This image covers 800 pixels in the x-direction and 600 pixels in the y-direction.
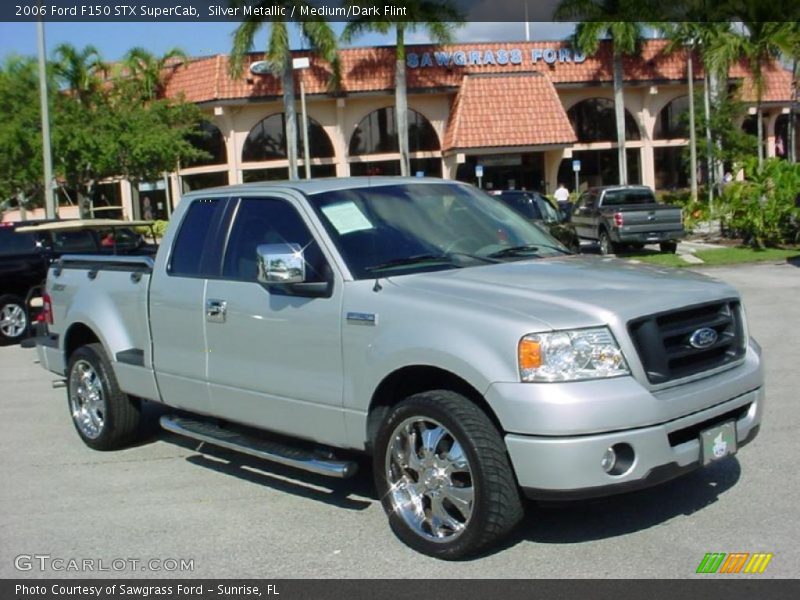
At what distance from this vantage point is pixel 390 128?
136 ft

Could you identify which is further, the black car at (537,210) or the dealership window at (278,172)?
the dealership window at (278,172)

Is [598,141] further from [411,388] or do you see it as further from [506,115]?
[411,388]

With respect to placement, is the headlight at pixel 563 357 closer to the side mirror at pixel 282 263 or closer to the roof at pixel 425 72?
the side mirror at pixel 282 263

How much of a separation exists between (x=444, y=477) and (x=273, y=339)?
56.2 inches

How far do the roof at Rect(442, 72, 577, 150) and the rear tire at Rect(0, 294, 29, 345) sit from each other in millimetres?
26068

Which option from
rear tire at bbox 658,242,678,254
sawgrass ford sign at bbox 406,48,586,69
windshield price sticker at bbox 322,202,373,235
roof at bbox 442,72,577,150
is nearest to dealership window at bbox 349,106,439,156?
roof at bbox 442,72,577,150

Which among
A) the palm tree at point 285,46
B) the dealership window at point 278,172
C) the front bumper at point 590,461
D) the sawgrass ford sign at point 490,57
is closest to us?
the front bumper at point 590,461

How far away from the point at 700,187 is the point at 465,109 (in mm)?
11195

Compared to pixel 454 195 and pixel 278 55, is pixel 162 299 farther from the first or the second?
pixel 278 55

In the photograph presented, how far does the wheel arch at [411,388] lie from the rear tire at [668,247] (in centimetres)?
2007

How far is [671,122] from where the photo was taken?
144ft

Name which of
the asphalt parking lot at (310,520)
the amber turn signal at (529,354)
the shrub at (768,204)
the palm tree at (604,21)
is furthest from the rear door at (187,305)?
the palm tree at (604,21)

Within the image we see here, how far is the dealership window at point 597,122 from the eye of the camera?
1698 inches

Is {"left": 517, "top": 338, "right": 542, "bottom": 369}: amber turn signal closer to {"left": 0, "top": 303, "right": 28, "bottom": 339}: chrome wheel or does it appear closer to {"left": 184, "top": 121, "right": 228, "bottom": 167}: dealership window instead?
{"left": 0, "top": 303, "right": 28, "bottom": 339}: chrome wheel
